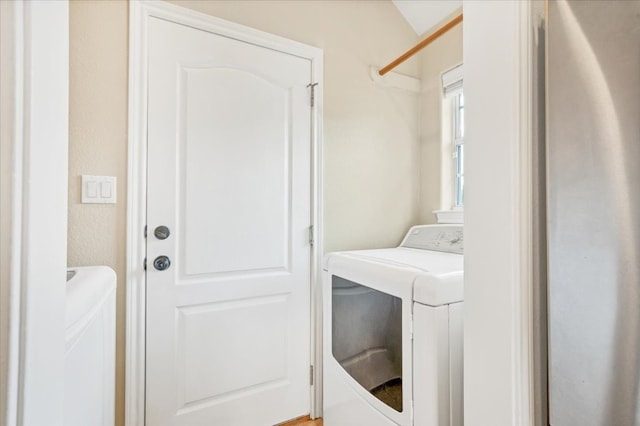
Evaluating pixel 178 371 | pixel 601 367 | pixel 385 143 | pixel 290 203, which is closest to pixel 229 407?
pixel 178 371

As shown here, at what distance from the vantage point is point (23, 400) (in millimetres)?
326

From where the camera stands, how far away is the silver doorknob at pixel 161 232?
4.57 ft

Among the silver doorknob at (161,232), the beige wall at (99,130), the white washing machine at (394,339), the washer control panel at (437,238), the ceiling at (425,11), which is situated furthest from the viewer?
the ceiling at (425,11)

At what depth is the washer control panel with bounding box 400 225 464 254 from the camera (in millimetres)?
1551

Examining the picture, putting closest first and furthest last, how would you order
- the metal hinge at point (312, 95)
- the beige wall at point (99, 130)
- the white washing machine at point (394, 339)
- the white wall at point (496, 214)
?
the white wall at point (496, 214) < the white washing machine at point (394, 339) < the beige wall at point (99, 130) < the metal hinge at point (312, 95)

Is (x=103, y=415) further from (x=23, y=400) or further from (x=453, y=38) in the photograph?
(x=453, y=38)

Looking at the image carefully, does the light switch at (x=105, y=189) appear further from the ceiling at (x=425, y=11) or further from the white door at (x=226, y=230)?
the ceiling at (x=425, y=11)

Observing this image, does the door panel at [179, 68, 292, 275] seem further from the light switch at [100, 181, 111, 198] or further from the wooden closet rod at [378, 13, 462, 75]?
the wooden closet rod at [378, 13, 462, 75]

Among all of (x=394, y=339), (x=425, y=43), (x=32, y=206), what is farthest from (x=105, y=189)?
(x=425, y=43)

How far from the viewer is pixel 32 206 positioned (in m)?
0.34

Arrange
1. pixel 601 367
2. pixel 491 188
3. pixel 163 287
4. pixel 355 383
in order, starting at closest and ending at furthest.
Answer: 1. pixel 601 367
2. pixel 491 188
3. pixel 355 383
4. pixel 163 287

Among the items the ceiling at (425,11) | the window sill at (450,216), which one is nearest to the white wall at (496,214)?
the window sill at (450,216)

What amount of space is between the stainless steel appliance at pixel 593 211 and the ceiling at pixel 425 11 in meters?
1.78

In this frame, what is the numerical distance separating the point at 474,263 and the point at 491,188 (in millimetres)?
175
